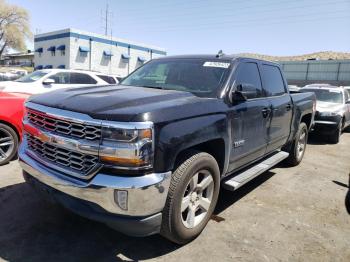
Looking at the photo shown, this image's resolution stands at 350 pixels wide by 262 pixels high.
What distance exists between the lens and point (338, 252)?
3.50 m

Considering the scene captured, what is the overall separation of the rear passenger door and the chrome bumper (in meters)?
2.60

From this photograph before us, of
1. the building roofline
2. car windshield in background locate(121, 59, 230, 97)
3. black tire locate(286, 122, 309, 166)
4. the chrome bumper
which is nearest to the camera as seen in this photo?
the chrome bumper

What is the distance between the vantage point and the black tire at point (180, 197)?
2957 mm

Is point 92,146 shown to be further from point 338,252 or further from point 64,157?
point 338,252

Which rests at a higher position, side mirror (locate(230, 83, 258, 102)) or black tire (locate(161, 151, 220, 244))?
side mirror (locate(230, 83, 258, 102))

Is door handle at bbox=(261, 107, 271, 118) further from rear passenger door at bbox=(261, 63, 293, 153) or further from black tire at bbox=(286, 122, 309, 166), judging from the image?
black tire at bbox=(286, 122, 309, 166)

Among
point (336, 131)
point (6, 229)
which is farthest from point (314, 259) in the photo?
point (336, 131)

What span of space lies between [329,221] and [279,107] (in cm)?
181

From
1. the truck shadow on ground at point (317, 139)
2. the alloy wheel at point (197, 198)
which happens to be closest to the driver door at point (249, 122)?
the alloy wheel at point (197, 198)

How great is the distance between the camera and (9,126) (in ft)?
17.9

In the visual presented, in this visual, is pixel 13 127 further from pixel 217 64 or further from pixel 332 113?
pixel 332 113

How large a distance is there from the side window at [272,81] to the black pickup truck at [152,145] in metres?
0.59

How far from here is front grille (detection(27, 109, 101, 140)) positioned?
2.75 meters

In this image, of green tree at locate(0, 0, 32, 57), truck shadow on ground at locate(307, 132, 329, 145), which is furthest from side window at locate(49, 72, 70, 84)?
green tree at locate(0, 0, 32, 57)
